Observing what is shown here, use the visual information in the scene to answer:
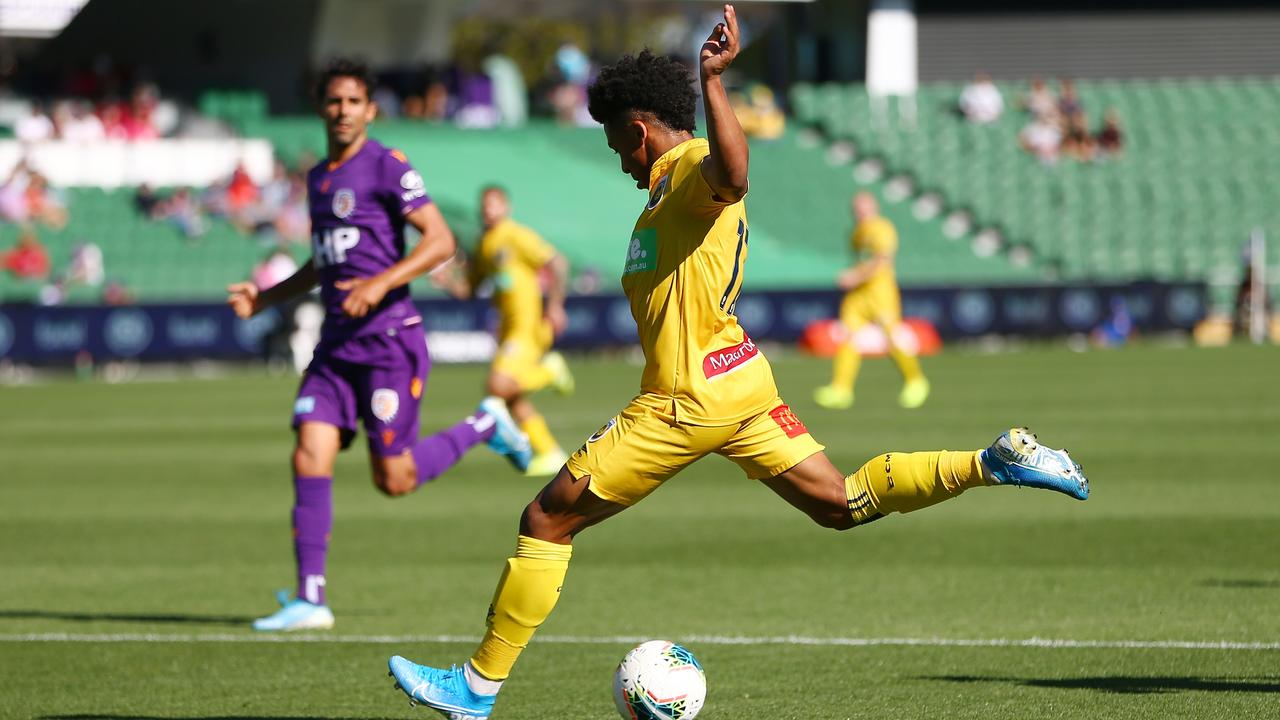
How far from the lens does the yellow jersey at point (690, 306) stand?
→ 18.8 ft

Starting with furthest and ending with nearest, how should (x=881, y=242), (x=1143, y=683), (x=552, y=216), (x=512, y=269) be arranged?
(x=552, y=216) < (x=881, y=242) < (x=512, y=269) < (x=1143, y=683)

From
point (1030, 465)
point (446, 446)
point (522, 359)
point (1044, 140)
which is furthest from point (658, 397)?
point (1044, 140)

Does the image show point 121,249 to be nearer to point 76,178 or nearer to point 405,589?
point 76,178

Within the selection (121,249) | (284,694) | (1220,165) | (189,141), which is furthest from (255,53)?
(284,694)

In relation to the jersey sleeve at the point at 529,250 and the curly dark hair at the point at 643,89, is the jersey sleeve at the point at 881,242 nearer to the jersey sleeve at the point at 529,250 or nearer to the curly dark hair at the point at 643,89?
the jersey sleeve at the point at 529,250

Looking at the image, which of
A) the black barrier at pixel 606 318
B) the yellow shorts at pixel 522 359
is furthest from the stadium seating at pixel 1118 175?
the yellow shorts at pixel 522 359

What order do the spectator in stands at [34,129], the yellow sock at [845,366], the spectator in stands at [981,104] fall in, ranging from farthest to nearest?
the spectator in stands at [981,104]
the spectator in stands at [34,129]
the yellow sock at [845,366]

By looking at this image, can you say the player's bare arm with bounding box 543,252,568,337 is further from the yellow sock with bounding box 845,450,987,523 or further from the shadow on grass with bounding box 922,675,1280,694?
the yellow sock with bounding box 845,450,987,523

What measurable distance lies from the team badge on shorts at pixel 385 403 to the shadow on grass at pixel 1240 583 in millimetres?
3943

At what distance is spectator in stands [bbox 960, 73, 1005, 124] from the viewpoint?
139 ft

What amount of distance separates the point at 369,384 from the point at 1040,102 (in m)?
35.8

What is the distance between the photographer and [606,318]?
32.4 m

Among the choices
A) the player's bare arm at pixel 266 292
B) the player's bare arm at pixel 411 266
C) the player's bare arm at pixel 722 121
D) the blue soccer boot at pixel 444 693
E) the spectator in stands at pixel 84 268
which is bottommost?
the spectator in stands at pixel 84 268

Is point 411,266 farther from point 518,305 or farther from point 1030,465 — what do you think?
point 518,305
